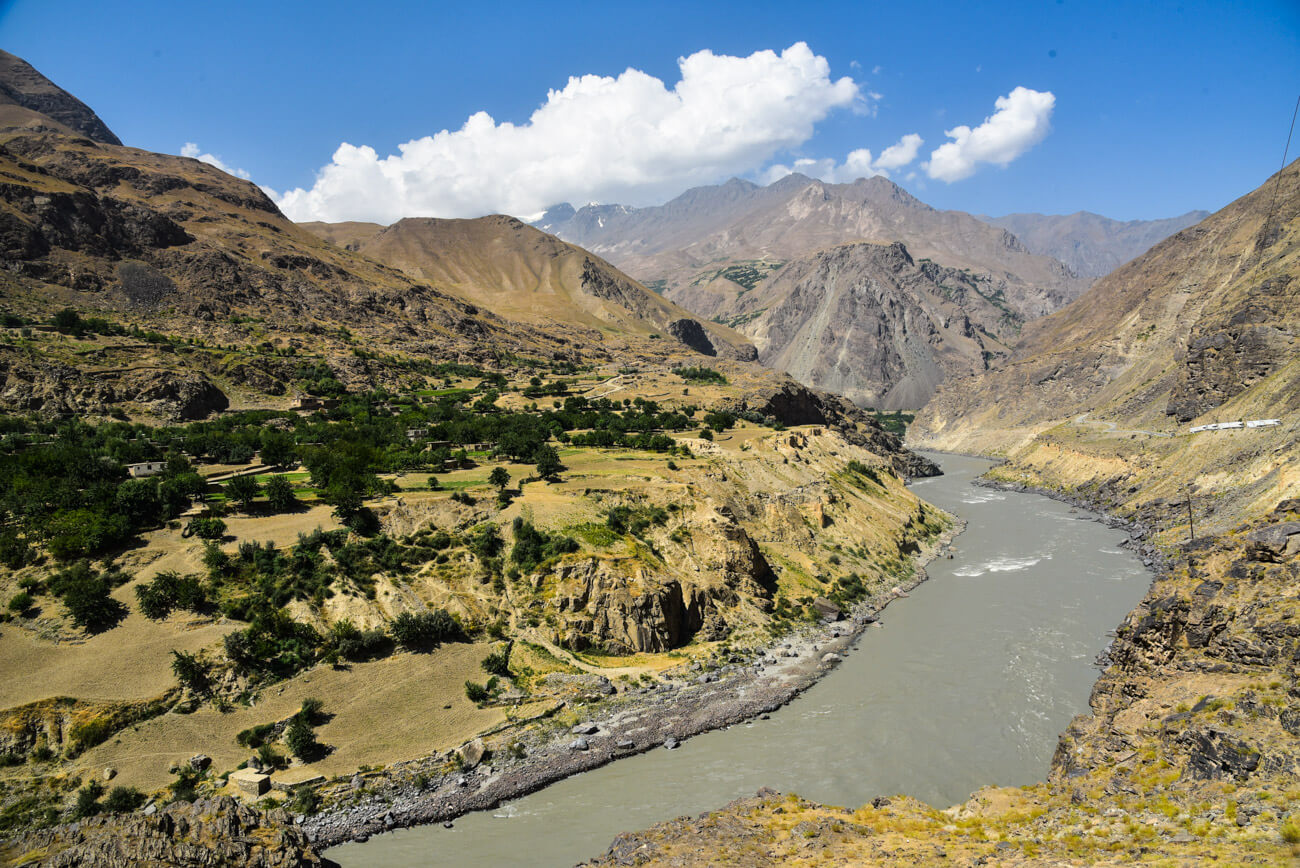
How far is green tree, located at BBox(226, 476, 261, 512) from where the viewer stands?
126 feet

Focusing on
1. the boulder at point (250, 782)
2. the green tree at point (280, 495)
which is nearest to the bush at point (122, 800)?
the boulder at point (250, 782)

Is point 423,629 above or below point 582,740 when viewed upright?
above

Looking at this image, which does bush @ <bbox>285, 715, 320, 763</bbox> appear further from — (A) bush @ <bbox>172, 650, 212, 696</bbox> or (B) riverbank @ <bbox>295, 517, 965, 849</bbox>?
(A) bush @ <bbox>172, 650, 212, 696</bbox>

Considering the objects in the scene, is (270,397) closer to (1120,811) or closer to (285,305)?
(285,305)

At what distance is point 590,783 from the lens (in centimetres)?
2870

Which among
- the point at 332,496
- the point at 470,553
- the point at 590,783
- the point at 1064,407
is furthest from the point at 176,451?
the point at 1064,407

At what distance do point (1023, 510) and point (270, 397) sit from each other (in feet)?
328

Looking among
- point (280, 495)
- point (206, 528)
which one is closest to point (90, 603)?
point (206, 528)

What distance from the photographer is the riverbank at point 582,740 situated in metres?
26.2

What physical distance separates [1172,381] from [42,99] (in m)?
255

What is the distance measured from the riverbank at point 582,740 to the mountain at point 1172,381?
147ft

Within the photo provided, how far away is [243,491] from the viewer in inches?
1513

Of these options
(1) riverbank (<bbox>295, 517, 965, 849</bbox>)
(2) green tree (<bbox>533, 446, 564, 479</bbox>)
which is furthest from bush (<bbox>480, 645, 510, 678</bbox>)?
(2) green tree (<bbox>533, 446, 564, 479</bbox>)

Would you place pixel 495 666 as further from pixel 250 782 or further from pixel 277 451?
pixel 277 451
